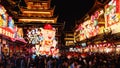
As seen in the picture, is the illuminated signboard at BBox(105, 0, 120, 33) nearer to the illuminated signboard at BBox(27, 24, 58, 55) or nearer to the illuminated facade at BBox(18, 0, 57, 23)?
the illuminated signboard at BBox(27, 24, 58, 55)

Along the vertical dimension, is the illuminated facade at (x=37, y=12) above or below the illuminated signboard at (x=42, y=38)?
above

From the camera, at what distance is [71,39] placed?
121125 mm

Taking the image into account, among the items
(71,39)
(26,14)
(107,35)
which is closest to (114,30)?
(107,35)

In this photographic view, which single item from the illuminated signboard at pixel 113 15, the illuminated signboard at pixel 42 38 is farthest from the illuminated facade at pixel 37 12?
the illuminated signboard at pixel 42 38

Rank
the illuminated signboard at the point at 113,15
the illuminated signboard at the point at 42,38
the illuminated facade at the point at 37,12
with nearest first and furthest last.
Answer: the illuminated signboard at the point at 42,38 → the illuminated signboard at the point at 113,15 → the illuminated facade at the point at 37,12

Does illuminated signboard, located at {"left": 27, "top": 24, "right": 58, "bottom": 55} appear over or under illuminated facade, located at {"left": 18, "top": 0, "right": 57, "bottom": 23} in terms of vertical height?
under

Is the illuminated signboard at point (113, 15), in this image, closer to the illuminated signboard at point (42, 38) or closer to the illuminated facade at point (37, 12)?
the illuminated signboard at point (42, 38)

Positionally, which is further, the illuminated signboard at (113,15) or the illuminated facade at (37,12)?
the illuminated facade at (37,12)

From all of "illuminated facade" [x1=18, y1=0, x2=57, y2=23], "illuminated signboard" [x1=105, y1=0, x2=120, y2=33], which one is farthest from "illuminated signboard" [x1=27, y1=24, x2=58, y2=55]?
"illuminated facade" [x1=18, y1=0, x2=57, y2=23]

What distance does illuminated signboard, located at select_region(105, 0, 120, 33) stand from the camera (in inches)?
1351

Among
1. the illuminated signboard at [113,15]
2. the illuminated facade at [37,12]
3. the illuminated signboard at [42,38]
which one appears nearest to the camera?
the illuminated signboard at [42,38]

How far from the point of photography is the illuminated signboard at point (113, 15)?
3431cm

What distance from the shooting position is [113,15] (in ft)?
119

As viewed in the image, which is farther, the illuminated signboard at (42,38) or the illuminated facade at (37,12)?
the illuminated facade at (37,12)
